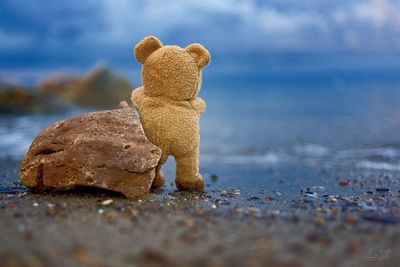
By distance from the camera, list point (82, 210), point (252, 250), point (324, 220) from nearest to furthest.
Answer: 1. point (252, 250)
2. point (324, 220)
3. point (82, 210)

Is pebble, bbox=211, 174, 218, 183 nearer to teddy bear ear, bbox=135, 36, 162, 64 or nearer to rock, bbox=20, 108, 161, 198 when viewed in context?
rock, bbox=20, 108, 161, 198

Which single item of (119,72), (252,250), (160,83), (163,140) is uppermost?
(119,72)

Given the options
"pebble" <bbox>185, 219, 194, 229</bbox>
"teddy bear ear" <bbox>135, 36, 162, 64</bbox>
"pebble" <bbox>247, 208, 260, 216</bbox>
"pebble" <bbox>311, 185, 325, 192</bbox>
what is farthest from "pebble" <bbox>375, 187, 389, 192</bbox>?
"teddy bear ear" <bbox>135, 36, 162, 64</bbox>

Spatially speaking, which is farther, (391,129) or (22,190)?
(391,129)

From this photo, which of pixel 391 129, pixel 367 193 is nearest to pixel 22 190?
pixel 367 193

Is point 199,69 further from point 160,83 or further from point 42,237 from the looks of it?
point 42,237

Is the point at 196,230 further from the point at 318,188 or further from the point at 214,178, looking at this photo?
the point at 214,178

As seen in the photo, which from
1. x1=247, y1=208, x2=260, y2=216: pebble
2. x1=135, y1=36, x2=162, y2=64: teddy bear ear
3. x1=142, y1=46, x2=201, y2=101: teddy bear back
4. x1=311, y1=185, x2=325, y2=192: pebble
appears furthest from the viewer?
x1=311, y1=185, x2=325, y2=192: pebble
